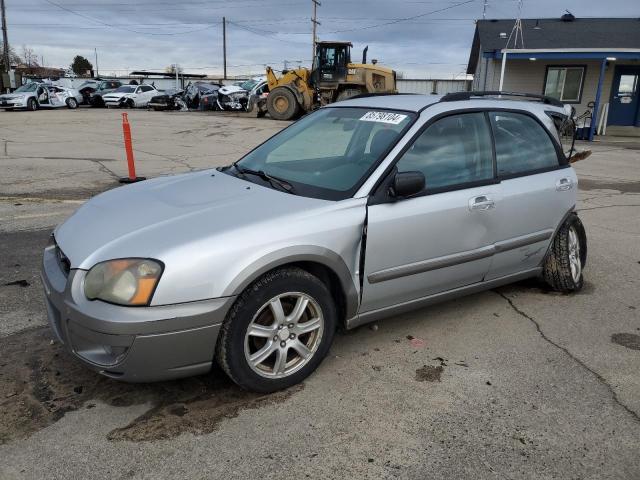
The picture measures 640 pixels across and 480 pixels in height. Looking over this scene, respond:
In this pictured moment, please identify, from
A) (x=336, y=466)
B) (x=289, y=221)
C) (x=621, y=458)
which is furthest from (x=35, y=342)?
(x=621, y=458)

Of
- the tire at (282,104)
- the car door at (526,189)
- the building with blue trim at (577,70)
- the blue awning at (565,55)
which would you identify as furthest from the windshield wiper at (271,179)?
the tire at (282,104)

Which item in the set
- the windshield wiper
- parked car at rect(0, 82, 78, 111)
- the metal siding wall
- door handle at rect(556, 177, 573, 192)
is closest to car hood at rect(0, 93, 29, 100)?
parked car at rect(0, 82, 78, 111)

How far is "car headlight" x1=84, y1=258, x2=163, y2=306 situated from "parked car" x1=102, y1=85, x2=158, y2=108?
3439 cm

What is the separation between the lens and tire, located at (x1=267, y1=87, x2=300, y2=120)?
76.6ft

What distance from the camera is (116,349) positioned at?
258cm

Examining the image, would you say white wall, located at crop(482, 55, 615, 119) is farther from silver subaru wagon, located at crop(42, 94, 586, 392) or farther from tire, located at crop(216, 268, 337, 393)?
tire, located at crop(216, 268, 337, 393)

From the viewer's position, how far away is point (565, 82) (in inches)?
892

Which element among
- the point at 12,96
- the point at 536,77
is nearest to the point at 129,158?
the point at 536,77

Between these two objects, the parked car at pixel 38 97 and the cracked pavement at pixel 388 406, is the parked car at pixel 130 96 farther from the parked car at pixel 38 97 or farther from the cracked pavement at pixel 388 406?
the cracked pavement at pixel 388 406

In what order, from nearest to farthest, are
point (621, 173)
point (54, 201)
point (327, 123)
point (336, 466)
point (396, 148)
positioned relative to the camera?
point (336, 466) → point (396, 148) → point (327, 123) → point (54, 201) → point (621, 173)

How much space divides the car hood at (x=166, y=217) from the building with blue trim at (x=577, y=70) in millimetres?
20095

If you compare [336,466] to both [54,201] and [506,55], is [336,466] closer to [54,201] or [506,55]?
[54,201]

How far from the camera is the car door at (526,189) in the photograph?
3914 mm

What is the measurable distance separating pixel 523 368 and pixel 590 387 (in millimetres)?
377
